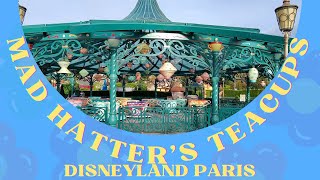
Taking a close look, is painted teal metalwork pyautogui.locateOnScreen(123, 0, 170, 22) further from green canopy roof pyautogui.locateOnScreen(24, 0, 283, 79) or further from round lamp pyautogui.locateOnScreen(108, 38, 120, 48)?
round lamp pyautogui.locateOnScreen(108, 38, 120, 48)

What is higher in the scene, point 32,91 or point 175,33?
point 175,33

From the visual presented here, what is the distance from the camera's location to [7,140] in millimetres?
3633

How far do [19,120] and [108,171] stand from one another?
138cm

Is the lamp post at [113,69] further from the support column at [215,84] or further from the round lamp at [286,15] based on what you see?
the round lamp at [286,15]

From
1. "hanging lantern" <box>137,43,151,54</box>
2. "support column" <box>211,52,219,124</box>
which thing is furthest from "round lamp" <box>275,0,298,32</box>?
"hanging lantern" <box>137,43,151,54</box>

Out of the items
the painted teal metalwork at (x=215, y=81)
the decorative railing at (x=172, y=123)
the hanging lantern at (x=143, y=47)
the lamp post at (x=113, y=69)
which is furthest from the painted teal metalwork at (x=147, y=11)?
the lamp post at (x=113, y=69)

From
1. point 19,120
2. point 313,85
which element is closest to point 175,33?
point 313,85

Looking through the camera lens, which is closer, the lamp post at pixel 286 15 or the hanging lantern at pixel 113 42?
the lamp post at pixel 286 15

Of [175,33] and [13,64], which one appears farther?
[175,33]

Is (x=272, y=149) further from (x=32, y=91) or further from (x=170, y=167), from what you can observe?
(x=32, y=91)

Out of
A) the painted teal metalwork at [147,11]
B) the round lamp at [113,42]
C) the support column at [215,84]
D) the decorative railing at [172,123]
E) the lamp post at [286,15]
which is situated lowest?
the decorative railing at [172,123]

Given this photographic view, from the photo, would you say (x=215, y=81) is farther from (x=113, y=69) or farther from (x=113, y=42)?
(x=113, y=42)

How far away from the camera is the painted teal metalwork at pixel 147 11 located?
1599cm

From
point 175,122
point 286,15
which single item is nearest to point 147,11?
point 175,122
